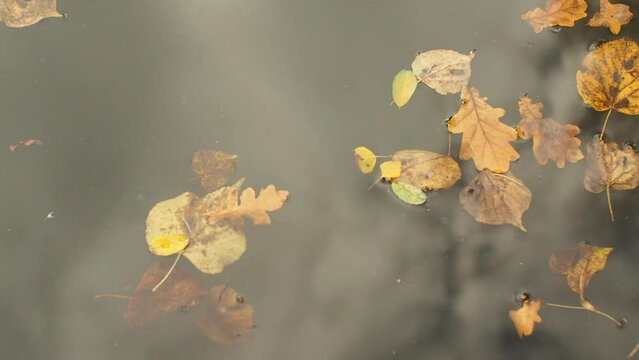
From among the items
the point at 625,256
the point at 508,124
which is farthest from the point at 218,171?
the point at 625,256

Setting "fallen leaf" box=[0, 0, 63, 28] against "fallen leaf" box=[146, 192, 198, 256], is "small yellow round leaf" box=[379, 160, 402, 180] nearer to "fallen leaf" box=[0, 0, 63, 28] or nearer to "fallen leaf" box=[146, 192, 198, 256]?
"fallen leaf" box=[146, 192, 198, 256]

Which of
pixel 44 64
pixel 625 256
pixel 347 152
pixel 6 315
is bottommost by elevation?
pixel 6 315

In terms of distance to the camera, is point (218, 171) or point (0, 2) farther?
point (0, 2)

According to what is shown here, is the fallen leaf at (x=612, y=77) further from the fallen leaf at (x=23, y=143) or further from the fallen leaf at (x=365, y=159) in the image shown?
the fallen leaf at (x=23, y=143)

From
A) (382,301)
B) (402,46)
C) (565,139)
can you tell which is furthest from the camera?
(402,46)

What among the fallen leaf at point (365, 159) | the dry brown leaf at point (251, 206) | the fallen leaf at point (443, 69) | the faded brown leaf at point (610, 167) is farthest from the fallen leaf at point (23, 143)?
the faded brown leaf at point (610, 167)

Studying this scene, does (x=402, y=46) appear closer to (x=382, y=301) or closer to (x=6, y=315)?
(x=382, y=301)
